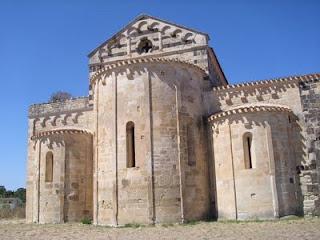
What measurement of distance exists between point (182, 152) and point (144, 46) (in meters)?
7.22

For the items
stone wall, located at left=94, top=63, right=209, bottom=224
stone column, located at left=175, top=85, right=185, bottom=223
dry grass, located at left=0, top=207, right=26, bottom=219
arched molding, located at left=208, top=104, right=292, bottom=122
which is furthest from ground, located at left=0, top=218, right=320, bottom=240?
dry grass, located at left=0, top=207, right=26, bottom=219

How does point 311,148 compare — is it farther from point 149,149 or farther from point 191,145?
point 149,149

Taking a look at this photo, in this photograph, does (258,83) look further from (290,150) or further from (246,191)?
(246,191)

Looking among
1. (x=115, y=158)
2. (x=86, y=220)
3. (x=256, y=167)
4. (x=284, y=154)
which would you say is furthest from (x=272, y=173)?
(x=86, y=220)

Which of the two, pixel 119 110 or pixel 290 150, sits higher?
pixel 119 110

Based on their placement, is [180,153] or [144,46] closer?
[180,153]

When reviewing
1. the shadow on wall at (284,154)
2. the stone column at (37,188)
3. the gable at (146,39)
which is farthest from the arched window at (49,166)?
the shadow on wall at (284,154)

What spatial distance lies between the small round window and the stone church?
11.9 feet

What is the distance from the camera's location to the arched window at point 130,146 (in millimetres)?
14148

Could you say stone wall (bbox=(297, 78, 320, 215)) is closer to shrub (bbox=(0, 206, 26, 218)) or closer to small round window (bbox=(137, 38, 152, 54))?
small round window (bbox=(137, 38, 152, 54))

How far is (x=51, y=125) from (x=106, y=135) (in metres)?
6.40

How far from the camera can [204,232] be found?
1102cm

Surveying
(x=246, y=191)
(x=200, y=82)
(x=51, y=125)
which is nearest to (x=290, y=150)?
(x=246, y=191)

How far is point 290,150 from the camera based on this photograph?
14.5 meters
